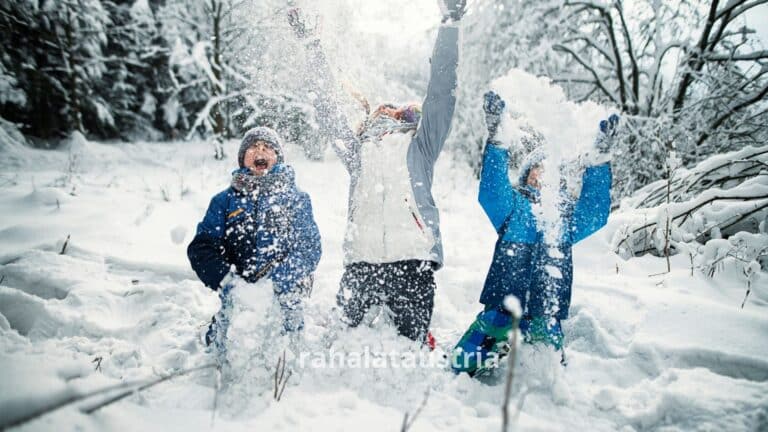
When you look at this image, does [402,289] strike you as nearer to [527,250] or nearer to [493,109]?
[527,250]

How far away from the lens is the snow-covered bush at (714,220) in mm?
2697

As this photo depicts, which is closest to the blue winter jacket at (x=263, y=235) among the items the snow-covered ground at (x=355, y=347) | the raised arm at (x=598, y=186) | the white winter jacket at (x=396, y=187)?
the white winter jacket at (x=396, y=187)

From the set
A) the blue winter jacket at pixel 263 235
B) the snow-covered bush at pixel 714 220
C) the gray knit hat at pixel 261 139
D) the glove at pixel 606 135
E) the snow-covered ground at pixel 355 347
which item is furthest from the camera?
the snow-covered bush at pixel 714 220

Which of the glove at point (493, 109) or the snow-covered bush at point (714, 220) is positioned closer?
the glove at point (493, 109)

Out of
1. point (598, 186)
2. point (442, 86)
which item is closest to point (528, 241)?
point (598, 186)

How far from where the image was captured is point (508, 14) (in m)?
8.31

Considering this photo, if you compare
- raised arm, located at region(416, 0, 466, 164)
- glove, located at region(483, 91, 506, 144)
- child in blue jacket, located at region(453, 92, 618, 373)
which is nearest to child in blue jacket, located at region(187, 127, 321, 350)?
raised arm, located at region(416, 0, 466, 164)

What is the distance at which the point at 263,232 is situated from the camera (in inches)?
81.5

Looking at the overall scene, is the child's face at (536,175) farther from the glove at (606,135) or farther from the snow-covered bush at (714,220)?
the snow-covered bush at (714,220)

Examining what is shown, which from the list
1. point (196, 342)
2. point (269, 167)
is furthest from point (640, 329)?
point (196, 342)

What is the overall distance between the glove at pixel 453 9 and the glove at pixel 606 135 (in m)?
0.98

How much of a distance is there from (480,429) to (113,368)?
1936mm

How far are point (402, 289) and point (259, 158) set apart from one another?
1.19 m

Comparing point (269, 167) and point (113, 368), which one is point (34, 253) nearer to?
point (113, 368)
